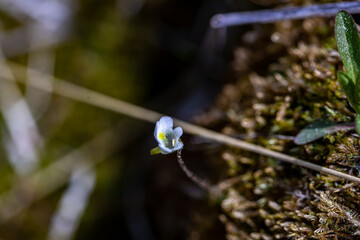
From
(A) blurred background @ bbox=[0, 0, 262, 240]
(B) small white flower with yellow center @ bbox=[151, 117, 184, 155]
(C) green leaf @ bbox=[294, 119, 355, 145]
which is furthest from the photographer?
(A) blurred background @ bbox=[0, 0, 262, 240]

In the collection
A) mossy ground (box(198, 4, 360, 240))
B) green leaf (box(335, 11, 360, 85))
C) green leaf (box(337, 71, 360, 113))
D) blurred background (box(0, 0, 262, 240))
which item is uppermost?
green leaf (box(335, 11, 360, 85))

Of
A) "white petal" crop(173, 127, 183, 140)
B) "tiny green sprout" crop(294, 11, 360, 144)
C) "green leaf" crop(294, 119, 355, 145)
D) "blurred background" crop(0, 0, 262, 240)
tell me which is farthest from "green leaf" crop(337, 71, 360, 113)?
"blurred background" crop(0, 0, 262, 240)

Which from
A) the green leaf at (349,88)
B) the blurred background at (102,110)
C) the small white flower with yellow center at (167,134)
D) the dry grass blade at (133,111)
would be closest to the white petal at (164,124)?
the small white flower with yellow center at (167,134)

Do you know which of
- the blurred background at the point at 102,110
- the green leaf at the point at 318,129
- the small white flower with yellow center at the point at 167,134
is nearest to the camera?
the small white flower with yellow center at the point at 167,134

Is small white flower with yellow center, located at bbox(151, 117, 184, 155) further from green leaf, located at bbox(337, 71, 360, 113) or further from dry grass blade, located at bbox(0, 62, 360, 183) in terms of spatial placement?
green leaf, located at bbox(337, 71, 360, 113)

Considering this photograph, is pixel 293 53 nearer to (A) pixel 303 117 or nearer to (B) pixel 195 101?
(A) pixel 303 117

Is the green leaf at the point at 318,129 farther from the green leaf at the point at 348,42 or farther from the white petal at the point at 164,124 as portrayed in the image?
the white petal at the point at 164,124

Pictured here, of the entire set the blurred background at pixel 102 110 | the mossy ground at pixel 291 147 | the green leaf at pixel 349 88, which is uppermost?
the green leaf at pixel 349 88

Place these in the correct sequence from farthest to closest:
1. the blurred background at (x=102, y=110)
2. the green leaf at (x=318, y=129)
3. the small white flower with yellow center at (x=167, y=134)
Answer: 1. the blurred background at (x=102, y=110)
2. the green leaf at (x=318, y=129)
3. the small white flower with yellow center at (x=167, y=134)
